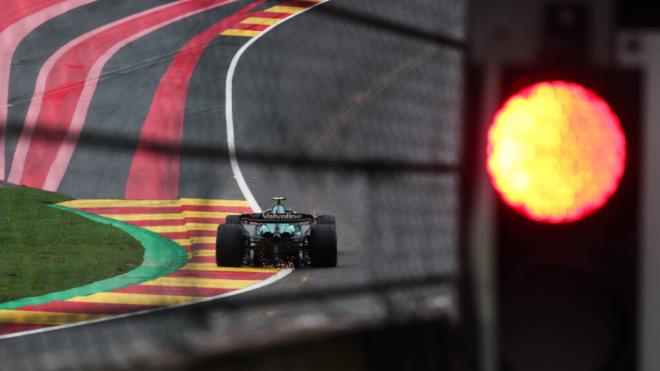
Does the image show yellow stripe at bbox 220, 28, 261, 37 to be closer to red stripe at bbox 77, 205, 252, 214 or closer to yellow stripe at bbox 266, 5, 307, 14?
yellow stripe at bbox 266, 5, 307, 14

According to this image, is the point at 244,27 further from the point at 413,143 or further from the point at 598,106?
the point at 598,106

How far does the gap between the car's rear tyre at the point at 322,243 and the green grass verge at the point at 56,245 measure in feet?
4.87

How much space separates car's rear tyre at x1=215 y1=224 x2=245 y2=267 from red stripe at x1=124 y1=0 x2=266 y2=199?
4.46 ft

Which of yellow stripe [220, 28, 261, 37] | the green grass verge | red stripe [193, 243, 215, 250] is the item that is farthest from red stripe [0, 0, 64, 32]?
yellow stripe [220, 28, 261, 37]

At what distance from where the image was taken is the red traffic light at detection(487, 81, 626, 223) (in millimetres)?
926

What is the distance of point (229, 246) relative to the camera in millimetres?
6879

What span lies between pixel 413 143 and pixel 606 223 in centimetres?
157

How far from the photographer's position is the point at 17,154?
3.92m

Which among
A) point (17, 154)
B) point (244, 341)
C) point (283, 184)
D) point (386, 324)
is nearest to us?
point (244, 341)

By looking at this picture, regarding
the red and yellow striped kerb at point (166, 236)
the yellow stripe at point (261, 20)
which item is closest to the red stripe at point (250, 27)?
the yellow stripe at point (261, 20)

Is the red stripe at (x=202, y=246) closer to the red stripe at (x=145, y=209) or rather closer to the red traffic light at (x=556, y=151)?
the red stripe at (x=145, y=209)

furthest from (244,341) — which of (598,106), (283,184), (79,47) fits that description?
(79,47)

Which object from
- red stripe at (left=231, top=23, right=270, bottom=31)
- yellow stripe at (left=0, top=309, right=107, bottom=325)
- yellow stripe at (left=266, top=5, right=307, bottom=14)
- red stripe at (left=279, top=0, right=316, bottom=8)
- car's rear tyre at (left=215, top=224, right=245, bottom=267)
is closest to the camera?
red stripe at (left=279, top=0, right=316, bottom=8)

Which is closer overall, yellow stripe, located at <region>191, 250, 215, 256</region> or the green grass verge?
yellow stripe, located at <region>191, 250, 215, 256</region>
